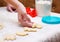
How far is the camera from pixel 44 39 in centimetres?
63

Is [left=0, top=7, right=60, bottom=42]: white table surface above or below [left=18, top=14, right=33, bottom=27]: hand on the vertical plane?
below

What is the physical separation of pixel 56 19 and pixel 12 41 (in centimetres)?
35

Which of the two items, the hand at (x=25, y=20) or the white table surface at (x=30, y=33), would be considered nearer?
the white table surface at (x=30, y=33)

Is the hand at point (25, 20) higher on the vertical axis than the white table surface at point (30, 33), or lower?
higher

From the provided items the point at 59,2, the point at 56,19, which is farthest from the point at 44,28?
the point at 59,2

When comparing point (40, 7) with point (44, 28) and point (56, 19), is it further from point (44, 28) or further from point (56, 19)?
point (44, 28)

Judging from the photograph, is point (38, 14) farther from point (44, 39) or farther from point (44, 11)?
point (44, 39)

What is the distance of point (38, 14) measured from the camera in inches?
38.4

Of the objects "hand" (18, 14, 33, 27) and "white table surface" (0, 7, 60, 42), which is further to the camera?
"hand" (18, 14, 33, 27)

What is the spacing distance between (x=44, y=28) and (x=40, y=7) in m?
0.25

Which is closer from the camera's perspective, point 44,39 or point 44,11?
point 44,39

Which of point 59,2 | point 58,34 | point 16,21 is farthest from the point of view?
point 59,2

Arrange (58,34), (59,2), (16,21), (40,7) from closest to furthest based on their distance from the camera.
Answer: (58,34)
(16,21)
(40,7)
(59,2)

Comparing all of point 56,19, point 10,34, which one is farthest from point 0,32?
point 56,19
